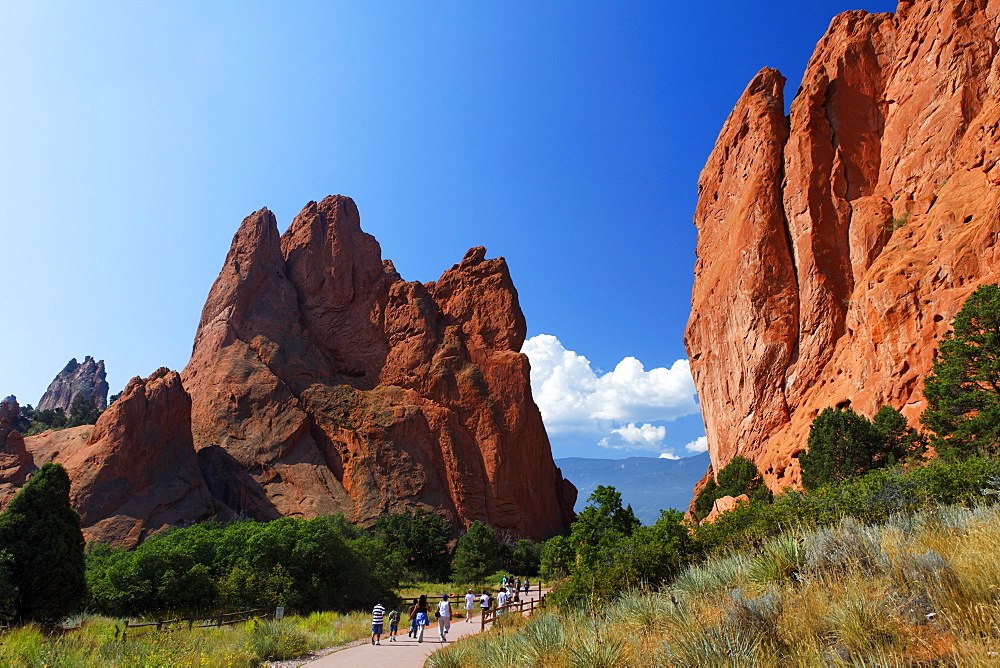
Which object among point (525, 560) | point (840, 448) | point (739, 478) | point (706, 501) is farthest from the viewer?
point (525, 560)

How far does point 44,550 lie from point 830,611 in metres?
24.3

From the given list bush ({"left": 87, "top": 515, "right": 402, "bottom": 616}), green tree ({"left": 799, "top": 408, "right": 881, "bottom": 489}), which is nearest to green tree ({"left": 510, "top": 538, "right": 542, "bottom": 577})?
bush ({"left": 87, "top": 515, "right": 402, "bottom": 616})

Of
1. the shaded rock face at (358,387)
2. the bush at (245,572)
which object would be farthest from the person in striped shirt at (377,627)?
the shaded rock face at (358,387)

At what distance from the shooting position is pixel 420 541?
53719 millimetres

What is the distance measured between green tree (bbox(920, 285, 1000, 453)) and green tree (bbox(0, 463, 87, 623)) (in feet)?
106

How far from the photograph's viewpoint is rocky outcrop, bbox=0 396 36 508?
49675mm

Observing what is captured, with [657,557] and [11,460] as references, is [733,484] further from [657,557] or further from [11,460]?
[11,460]

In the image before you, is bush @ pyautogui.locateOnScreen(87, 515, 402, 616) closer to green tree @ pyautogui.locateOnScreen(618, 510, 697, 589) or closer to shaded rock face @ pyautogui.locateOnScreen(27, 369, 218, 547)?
green tree @ pyautogui.locateOnScreen(618, 510, 697, 589)

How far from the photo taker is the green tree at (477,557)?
1933 inches

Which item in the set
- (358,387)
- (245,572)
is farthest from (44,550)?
(358,387)

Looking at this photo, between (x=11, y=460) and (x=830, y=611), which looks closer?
(x=830, y=611)

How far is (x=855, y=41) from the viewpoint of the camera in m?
48.5

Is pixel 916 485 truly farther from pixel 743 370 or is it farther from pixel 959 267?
pixel 743 370

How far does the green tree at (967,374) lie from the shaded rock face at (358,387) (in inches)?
1874
